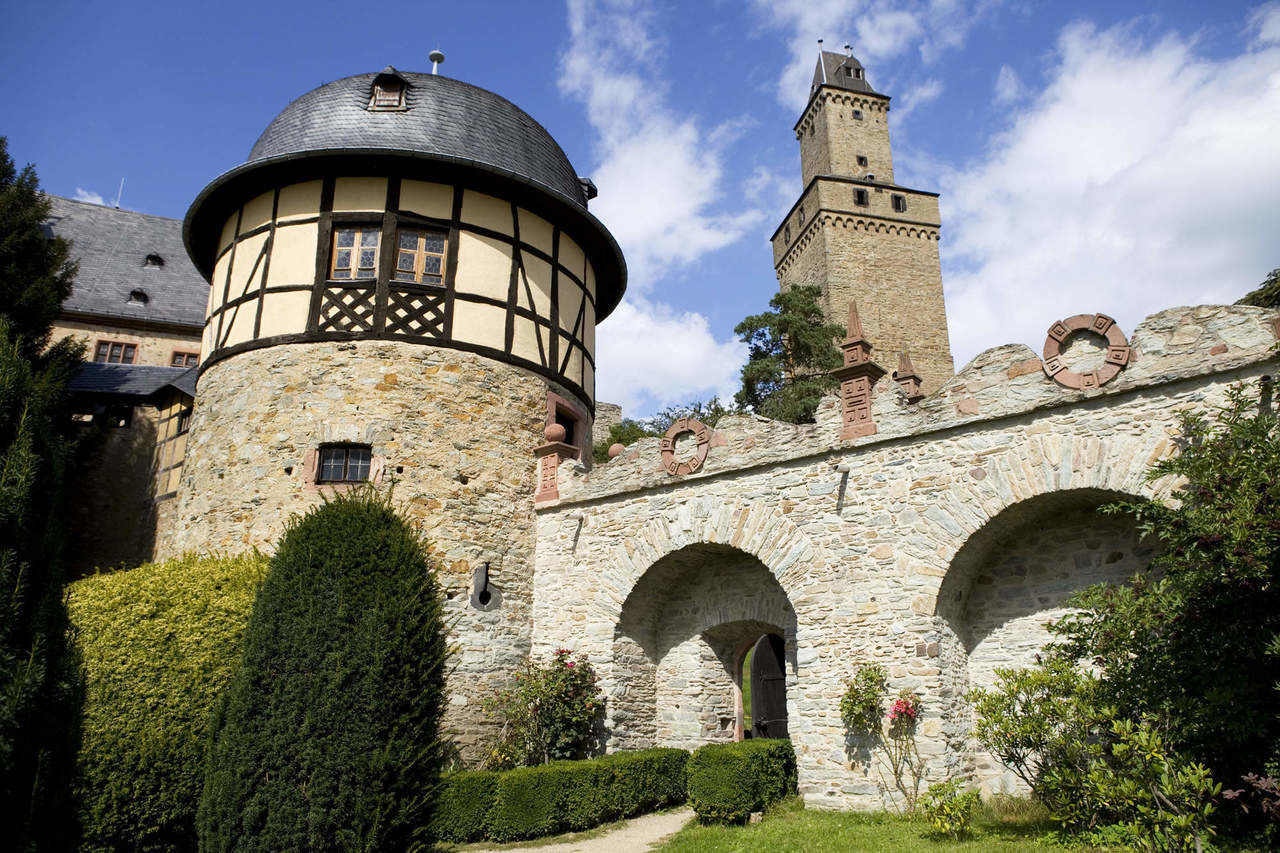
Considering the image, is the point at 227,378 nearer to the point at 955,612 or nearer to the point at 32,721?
the point at 32,721

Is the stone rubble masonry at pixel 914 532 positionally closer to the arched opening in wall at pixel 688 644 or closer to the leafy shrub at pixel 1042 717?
the arched opening in wall at pixel 688 644

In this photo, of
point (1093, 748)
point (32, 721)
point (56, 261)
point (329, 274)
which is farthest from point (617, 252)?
point (32, 721)

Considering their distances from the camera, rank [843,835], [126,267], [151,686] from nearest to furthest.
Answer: [843,835] → [151,686] → [126,267]

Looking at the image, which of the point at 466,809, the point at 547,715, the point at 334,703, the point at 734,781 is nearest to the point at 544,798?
the point at 466,809

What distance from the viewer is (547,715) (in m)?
11.1

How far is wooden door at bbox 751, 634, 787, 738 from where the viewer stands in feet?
44.0

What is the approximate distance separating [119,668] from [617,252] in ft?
32.9

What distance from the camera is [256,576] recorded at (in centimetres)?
996

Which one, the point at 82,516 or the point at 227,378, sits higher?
the point at 227,378

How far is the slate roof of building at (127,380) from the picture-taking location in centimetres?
1745

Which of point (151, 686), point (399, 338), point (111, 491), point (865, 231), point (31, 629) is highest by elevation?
point (865, 231)

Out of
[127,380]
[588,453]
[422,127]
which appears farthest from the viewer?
[127,380]

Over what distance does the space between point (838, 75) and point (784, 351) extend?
66.2 ft

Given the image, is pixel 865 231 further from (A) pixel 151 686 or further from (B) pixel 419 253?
(A) pixel 151 686
